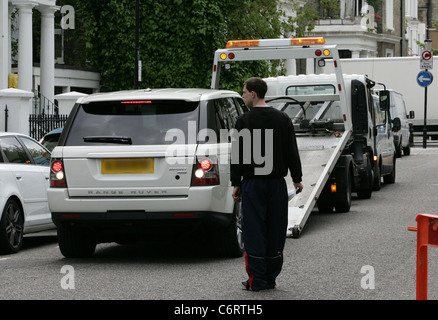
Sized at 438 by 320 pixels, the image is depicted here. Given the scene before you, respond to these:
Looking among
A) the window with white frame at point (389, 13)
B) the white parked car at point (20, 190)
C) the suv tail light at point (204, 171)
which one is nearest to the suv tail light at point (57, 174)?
the suv tail light at point (204, 171)

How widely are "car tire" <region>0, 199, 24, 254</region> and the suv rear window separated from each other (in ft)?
6.12

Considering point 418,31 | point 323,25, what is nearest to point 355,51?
point 323,25

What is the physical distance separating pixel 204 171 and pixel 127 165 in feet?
2.52

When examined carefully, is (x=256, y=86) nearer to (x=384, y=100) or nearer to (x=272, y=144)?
(x=272, y=144)

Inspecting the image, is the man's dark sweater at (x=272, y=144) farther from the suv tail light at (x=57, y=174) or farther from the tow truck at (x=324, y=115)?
the tow truck at (x=324, y=115)

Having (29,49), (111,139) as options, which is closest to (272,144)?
(111,139)

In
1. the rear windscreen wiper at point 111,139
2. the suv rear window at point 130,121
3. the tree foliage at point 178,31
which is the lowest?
the rear windscreen wiper at point 111,139

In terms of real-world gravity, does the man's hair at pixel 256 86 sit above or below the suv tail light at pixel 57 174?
above

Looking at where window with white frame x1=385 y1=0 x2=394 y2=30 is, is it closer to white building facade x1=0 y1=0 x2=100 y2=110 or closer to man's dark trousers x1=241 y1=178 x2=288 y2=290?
white building facade x1=0 y1=0 x2=100 y2=110

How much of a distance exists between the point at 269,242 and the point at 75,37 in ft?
114

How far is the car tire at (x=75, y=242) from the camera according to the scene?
10.8m

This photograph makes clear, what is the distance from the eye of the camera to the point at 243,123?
873 cm

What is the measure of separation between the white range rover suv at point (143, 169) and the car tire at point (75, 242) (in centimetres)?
28

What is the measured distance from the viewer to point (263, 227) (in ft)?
28.5
